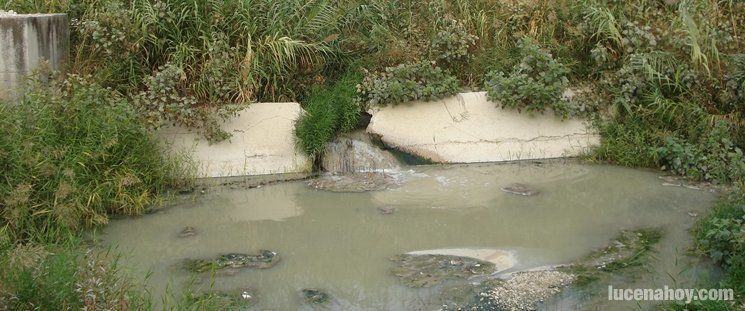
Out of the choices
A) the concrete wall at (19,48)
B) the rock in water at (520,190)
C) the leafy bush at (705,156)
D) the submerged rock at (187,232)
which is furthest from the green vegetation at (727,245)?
the concrete wall at (19,48)

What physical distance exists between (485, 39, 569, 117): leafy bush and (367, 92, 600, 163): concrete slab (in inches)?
6.8

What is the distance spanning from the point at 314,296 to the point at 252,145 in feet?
11.9

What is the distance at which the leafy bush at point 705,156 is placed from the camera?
27.1 feet

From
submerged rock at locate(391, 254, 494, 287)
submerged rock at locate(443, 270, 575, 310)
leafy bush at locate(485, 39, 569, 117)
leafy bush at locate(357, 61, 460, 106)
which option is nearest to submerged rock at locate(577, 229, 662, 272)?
submerged rock at locate(443, 270, 575, 310)

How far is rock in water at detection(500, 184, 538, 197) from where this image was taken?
8.20 metres

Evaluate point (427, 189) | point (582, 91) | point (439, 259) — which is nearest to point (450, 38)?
point (582, 91)

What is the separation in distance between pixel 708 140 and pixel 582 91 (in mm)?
1658

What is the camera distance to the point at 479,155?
9383mm

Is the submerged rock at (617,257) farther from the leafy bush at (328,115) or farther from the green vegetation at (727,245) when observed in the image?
the leafy bush at (328,115)

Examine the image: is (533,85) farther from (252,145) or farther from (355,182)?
(252,145)

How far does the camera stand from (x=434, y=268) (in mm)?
6285

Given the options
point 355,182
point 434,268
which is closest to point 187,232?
point 355,182

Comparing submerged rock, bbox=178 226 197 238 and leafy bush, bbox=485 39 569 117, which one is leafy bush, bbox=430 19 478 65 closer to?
leafy bush, bbox=485 39 569 117

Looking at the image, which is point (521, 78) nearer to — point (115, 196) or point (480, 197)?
point (480, 197)
